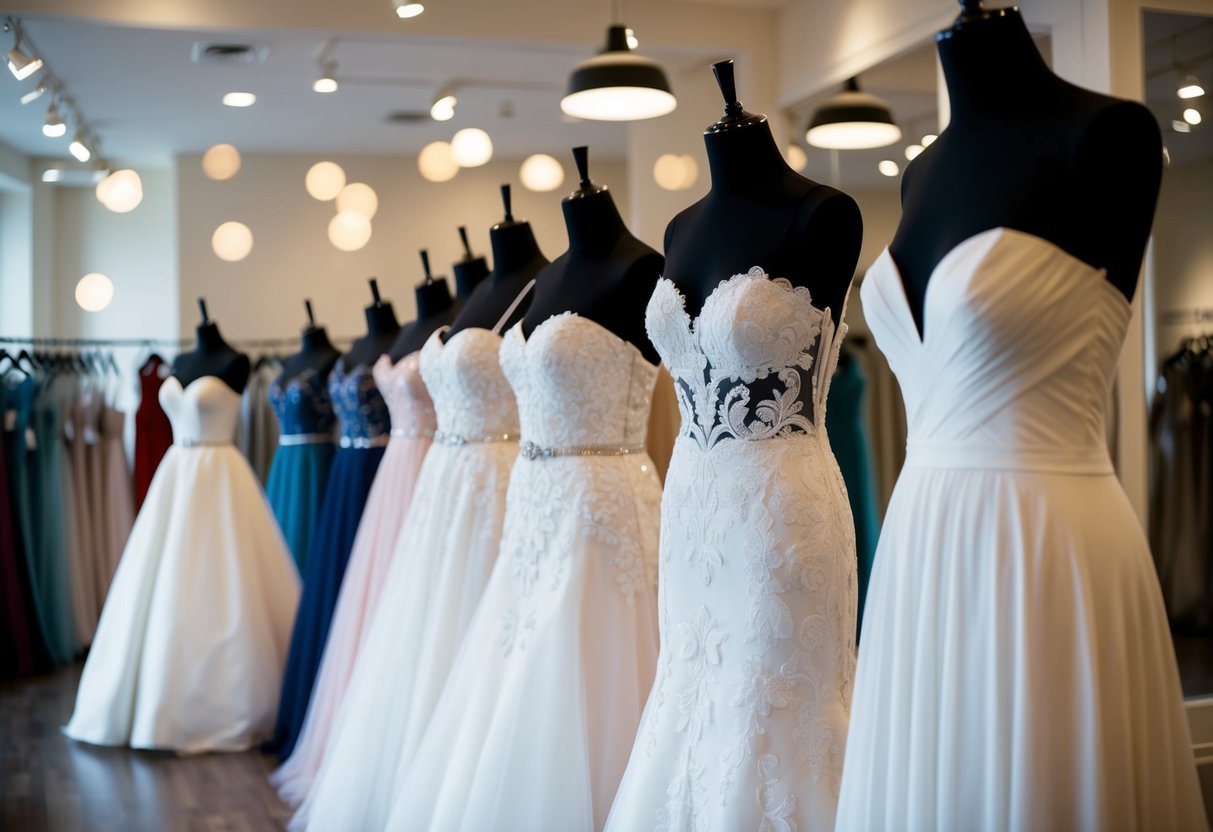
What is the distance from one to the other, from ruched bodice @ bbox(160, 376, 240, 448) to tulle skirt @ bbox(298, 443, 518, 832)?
2074mm

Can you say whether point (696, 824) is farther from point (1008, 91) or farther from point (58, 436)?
point (58, 436)

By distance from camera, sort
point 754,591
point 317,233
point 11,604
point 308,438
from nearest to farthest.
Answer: point 754,591 → point 308,438 → point 11,604 → point 317,233

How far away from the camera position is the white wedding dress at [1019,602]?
4.96ft

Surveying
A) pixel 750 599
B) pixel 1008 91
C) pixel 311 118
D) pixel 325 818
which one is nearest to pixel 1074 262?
pixel 1008 91

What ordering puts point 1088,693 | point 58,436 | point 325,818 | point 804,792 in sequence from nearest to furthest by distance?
point 1088,693, point 804,792, point 325,818, point 58,436

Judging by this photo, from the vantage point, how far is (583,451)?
9.27ft

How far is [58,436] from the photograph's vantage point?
288 inches

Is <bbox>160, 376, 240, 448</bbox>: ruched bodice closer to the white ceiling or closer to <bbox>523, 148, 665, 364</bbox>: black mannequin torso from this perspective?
the white ceiling

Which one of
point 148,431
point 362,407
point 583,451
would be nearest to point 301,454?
point 362,407

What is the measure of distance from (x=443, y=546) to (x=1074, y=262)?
2291mm

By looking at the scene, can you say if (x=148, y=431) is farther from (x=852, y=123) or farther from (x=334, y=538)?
(x=852, y=123)

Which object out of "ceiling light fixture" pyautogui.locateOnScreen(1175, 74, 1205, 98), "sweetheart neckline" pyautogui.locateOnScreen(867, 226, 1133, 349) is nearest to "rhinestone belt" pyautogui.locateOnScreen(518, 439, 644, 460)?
"sweetheart neckline" pyautogui.locateOnScreen(867, 226, 1133, 349)

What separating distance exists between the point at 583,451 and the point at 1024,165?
4.62 feet

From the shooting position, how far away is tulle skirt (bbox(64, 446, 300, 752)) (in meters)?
4.91
